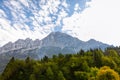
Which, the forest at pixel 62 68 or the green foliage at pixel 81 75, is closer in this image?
the green foliage at pixel 81 75

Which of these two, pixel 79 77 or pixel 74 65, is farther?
pixel 74 65

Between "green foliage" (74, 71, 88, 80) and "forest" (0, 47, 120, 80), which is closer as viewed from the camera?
"green foliage" (74, 71, 88, 80)

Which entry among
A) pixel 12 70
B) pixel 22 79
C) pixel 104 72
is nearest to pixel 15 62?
pixel 12 70

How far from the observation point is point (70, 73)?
160 m

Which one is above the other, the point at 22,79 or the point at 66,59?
the point at 66,59

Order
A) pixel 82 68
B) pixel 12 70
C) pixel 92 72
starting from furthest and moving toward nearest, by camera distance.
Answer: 1. pixel 12 70
2. pixel 82 68
3. pixel 92 72

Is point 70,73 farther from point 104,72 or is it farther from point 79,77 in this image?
point 104,72

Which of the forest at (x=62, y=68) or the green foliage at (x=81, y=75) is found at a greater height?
the forest at (x=62, y=68)

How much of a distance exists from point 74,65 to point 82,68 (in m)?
6.05

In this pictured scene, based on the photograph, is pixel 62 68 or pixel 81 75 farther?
pixel 62 68

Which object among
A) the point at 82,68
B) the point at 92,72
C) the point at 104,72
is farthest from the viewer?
the point at 82,68

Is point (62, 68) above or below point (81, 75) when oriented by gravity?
above

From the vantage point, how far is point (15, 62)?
17912 centimetres

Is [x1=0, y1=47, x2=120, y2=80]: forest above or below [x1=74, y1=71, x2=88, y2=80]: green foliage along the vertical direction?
above
